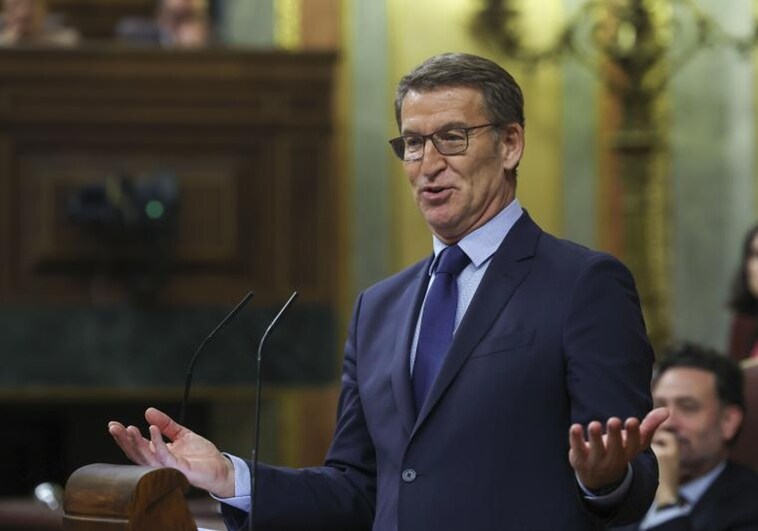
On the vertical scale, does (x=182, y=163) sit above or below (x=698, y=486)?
above

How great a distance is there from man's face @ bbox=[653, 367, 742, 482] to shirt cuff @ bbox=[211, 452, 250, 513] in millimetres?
1702

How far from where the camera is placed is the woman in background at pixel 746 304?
17.0 feet

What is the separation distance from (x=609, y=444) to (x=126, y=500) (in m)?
0.59

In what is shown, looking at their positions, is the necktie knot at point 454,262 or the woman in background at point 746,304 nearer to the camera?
the necktie knot at point 454,262

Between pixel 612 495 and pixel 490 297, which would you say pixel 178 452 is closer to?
pixel 490 297

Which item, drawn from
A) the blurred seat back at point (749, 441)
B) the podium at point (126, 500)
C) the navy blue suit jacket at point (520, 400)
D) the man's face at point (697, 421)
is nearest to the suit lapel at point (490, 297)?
the navy blue suit jacket at point (520, 400)

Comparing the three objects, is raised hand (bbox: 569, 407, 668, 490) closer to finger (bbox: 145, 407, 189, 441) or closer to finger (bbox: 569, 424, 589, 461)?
finger (bbox: 569, 424, 589, 461)

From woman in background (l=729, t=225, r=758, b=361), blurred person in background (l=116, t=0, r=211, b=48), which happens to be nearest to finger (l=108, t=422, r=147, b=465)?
woman in background (l=729, t=225, r=758, b=361)

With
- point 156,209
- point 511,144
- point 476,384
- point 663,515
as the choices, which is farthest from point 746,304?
point 476,384

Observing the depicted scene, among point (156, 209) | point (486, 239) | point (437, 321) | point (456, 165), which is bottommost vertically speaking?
point (156, 209)

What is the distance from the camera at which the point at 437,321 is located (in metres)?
2.41

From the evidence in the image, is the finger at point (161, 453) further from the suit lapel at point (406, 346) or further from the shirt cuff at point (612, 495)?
the shirt cuff at point (612, 495)

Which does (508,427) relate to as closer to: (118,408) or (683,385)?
(683,385)

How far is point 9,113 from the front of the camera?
6520 millimetres
